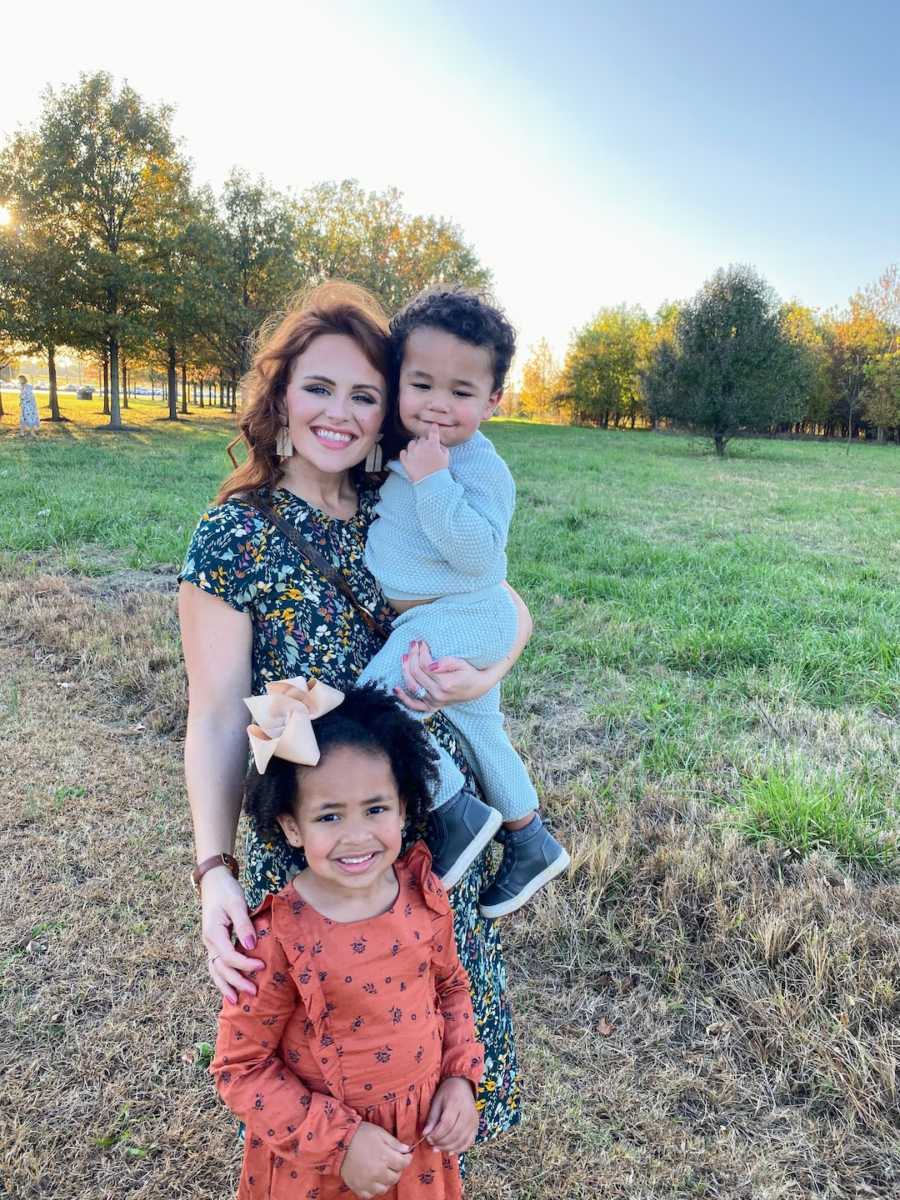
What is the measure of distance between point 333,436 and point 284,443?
158 millimetres

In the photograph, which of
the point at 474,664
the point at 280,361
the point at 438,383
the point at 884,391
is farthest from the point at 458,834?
the point at 884,391

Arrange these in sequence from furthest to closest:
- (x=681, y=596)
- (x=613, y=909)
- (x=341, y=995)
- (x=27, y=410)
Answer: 1. (x=27, y=410)
2. (x=681, y=596)
3. (x=613, y=909)
4. (x=341, y=995)

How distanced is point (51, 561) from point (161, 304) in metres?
21.0

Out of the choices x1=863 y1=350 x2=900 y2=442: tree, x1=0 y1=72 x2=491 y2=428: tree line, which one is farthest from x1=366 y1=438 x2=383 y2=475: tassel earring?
x1=863 y1=350 x2=900 y2=442: tree

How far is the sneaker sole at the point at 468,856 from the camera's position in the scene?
1724 mm

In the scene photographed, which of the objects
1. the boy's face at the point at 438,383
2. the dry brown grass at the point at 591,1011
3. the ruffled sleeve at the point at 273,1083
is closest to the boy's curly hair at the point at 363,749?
the ruffled sleeve at the point at 273,1083

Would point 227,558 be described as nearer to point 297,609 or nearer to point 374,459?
point 297,609

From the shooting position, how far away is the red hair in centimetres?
178

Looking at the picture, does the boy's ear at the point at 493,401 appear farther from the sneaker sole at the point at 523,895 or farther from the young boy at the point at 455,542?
the sneaker sole at the point at 523,895

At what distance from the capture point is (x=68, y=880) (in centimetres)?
322

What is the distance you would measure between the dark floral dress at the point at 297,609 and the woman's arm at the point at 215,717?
5 centimetres

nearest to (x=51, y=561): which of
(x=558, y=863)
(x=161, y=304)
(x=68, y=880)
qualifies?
(x=68, y=880)

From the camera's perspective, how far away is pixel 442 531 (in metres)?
1.76

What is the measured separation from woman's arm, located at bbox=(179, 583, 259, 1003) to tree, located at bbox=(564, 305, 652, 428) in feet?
176
